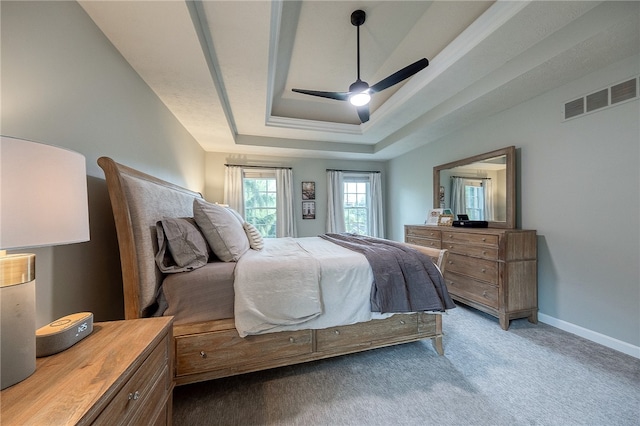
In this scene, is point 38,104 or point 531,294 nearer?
point 38,104

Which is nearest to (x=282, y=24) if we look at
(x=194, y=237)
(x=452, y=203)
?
(x=194, y=237)

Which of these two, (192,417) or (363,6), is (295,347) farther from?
(363,6)

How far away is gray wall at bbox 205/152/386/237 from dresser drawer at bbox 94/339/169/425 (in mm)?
3754

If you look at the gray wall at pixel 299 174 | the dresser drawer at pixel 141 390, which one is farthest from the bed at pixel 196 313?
the gray wall at pixel 299 174

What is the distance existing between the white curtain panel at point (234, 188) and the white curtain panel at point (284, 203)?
2.28ft

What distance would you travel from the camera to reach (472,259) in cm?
259

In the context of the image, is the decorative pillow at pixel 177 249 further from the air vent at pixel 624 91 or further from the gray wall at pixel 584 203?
the air vent at pixel 624 91

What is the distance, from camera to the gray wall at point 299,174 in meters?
4.37

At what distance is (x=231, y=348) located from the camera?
145 centimetres

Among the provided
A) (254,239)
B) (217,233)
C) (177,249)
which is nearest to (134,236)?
(177,249)

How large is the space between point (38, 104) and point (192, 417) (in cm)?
180

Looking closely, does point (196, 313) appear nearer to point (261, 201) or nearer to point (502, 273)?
point (502, 273)

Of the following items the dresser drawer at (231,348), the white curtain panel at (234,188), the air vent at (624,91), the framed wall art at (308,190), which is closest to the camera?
the dresser drawer at (231,348)

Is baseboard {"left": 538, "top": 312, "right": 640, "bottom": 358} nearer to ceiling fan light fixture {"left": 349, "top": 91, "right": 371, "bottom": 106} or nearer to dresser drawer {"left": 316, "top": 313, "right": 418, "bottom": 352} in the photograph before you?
dresser drawer {"left": 316, "top": 313, "right": 418, "bottom": 352}
